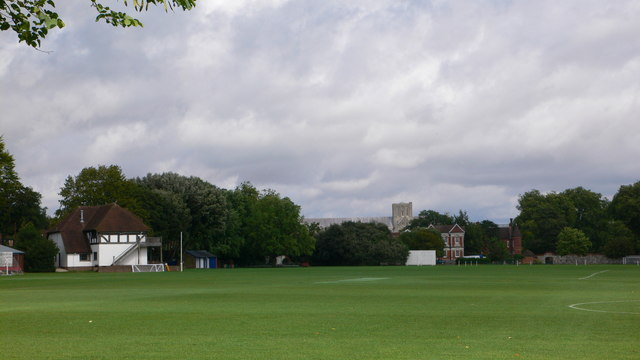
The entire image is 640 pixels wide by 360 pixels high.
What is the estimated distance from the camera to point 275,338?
14.4 meters

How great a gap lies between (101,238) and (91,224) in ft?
6.34

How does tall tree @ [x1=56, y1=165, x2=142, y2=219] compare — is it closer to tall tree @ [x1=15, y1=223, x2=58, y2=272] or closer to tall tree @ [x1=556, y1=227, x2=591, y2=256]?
tall tree @ [x1=15, y1=223, x2=58, y2=272]

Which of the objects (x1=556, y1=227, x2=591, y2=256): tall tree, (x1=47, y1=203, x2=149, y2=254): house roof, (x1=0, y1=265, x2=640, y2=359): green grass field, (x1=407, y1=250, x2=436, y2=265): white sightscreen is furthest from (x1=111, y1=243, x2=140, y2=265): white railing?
(x1=556, y1=227, x2=591, y2=256): tall tree

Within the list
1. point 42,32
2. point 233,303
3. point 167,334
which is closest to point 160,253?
point 233,303

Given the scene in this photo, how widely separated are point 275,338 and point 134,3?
23.6 ft

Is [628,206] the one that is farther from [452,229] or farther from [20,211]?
[20,211]

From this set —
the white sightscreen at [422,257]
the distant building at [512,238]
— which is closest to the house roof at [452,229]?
the distant building at [512,238]

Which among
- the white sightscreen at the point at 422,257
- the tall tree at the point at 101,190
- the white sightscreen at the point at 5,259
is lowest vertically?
the white sightscreen at the point at 422,257

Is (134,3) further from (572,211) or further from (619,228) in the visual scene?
(572,211)

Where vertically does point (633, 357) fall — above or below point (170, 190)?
below

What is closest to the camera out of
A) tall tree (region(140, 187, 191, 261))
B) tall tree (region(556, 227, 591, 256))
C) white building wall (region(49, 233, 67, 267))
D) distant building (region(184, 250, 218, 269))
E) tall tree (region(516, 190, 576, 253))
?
white building wall (region(49, 233, 67, 267))

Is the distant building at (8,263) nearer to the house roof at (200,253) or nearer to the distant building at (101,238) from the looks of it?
the distant building at (101,238)

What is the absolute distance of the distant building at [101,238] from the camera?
88250 mm

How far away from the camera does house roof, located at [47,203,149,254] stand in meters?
88.1
